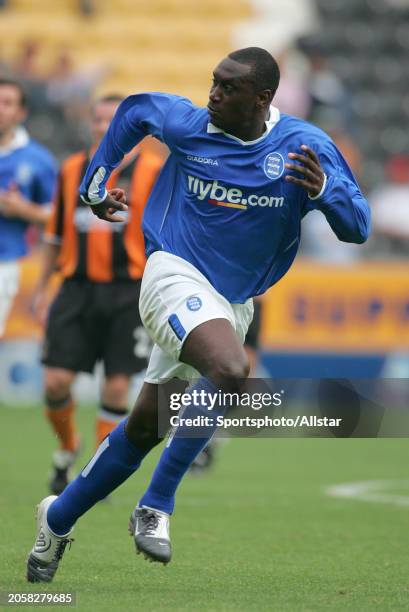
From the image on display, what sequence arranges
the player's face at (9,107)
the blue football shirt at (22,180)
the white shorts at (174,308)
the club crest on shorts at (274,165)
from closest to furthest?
the white shorts at (174,308) → the club crest on shorts at (274,165) → the player's face at (9,107) → the blue football shirt at (22,180)

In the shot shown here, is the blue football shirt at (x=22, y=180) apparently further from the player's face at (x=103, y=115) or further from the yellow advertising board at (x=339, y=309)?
the yellow advertising board at (x=339, y=309)

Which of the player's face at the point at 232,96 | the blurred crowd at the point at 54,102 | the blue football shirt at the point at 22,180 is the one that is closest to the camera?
the player's face at the point at 232,96

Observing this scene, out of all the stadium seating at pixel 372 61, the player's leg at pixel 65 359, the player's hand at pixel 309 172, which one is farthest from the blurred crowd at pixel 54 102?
the player's hand at pixel 309 172

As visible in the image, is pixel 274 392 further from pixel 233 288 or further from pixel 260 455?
pixel 260 455

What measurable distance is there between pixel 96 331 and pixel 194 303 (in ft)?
11.8

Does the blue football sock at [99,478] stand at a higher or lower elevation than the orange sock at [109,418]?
higher

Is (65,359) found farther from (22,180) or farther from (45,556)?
(45,556)

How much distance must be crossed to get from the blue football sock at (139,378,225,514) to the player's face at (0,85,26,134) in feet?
15.5

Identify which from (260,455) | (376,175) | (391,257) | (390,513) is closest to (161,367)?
(390,513)

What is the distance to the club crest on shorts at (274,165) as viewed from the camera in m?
5.31

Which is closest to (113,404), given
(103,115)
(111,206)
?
(103,115)

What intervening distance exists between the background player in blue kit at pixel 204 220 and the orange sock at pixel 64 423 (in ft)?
10.6

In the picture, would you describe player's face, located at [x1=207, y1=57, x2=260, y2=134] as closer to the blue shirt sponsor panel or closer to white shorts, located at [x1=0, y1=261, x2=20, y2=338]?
the blue shirt sponsor panel

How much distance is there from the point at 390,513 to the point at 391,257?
8.34 m
